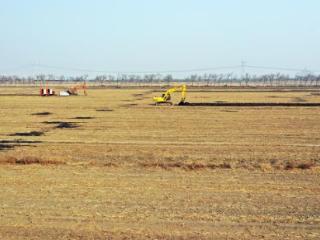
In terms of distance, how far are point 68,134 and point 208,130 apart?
21.4ft

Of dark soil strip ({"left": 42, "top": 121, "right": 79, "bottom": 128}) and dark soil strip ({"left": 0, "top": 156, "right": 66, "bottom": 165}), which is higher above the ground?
dark soil strip ({"left": 0, "top": 156, "right": 66, "bottom": 165})

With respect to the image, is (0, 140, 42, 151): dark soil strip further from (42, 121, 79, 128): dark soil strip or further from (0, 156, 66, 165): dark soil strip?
(42, 121, 79, 128): dark soil strip

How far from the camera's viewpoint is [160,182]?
12.2 meters

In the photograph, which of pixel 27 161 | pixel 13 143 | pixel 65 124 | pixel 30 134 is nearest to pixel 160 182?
pixel 27 161

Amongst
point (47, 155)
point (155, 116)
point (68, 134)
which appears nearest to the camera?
point (47, 155)

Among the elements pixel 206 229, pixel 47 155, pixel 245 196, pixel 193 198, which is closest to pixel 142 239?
pixel 206 229

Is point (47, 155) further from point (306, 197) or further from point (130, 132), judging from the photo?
point (306, 197)

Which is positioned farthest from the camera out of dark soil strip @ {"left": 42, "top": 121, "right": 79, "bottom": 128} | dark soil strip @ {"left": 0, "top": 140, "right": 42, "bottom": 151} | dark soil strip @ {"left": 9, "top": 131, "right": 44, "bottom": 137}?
dark soil strip @ {"left": 42, "top": 121, "right": 79, "bottom": 128}

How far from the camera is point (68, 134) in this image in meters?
23.2

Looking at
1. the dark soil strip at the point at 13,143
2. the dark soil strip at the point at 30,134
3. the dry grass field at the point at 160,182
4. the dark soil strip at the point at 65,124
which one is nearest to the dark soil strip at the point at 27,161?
the dry grass field at the point at 160,182

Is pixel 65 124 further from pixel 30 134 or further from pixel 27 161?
pixel 27 161

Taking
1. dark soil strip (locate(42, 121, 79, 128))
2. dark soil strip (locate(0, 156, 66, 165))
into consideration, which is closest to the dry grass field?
dark soil strip (locate(0, 156, 66, 165))

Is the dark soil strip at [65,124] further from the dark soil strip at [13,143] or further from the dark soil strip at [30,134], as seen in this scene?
the dark soil strip at [13,143]

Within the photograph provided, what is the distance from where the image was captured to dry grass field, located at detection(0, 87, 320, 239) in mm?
8383
